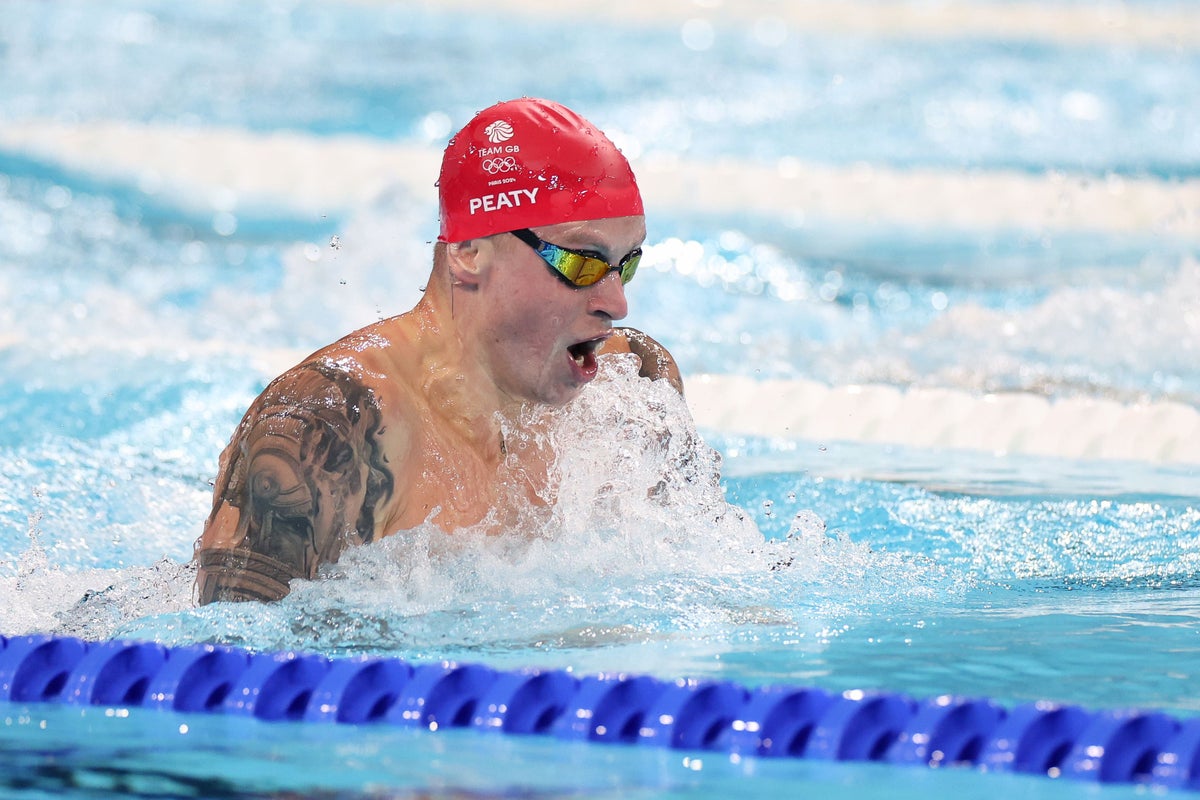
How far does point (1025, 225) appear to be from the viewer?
10125 mm

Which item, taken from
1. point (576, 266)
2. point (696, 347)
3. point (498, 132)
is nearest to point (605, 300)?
point (576, 266)

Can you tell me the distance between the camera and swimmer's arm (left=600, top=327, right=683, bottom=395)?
120 inches

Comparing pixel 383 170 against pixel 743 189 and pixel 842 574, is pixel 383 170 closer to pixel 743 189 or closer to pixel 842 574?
pixel 743 189

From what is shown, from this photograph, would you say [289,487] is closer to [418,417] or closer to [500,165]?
[418,417]

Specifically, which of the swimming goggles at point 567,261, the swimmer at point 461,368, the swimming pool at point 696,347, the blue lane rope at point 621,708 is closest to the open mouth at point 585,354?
the swimmer at point 461,368

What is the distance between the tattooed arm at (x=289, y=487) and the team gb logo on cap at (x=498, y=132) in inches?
19.2

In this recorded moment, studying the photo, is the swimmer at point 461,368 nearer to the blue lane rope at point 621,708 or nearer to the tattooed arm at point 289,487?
the tattooed arm at point 289,487

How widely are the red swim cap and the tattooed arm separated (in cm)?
36

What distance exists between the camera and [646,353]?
10.1ft

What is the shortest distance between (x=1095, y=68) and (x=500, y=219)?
39.3 ft

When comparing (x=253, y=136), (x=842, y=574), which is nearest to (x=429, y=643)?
(x=842, y=574)

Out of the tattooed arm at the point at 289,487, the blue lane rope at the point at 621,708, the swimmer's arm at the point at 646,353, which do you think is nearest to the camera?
the blue lane rope at the point at 621,708

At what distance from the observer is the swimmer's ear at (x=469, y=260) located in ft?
8.44

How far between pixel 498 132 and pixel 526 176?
5.0 inches
